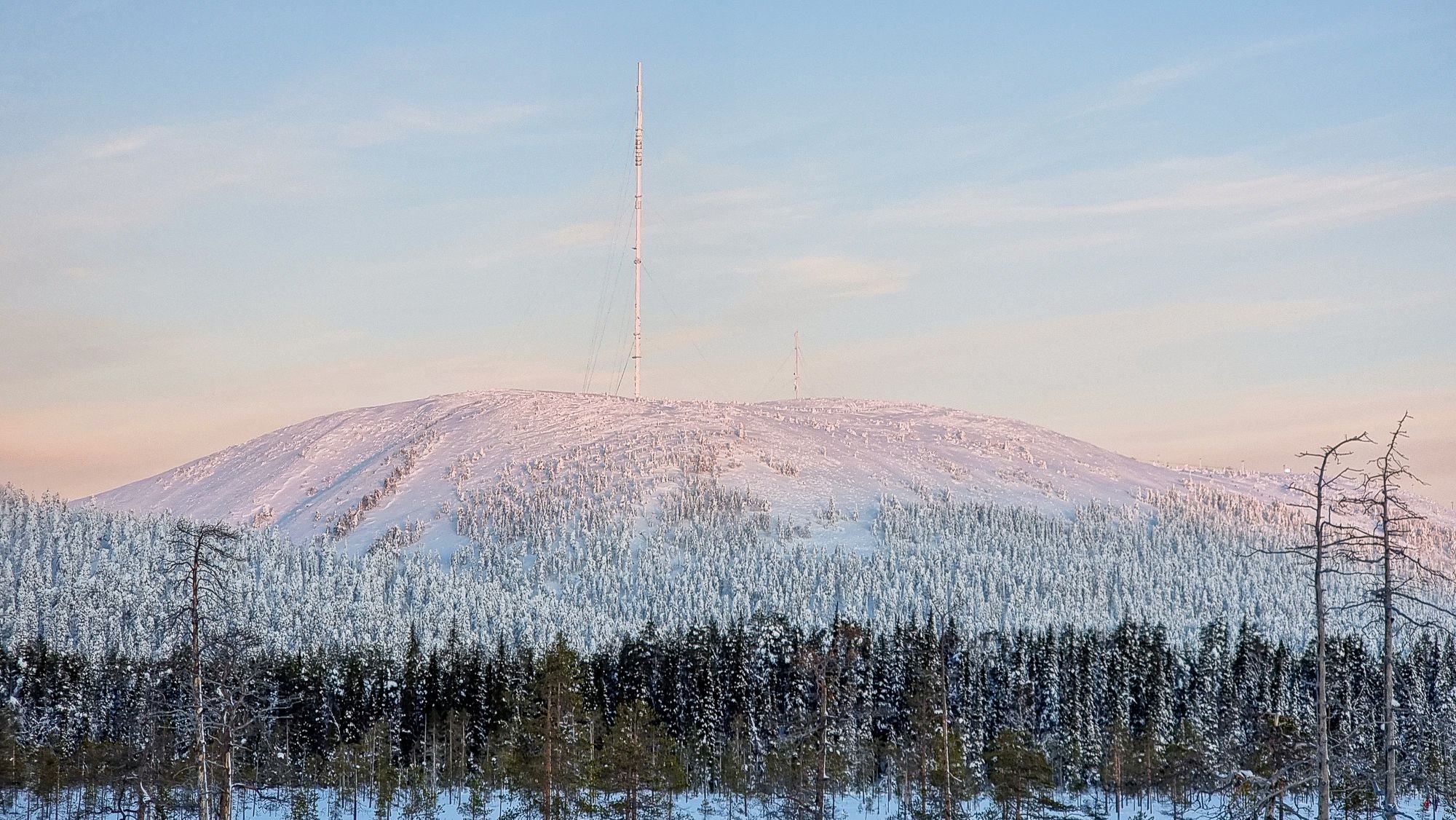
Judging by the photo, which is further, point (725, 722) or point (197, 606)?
point (725, 722)

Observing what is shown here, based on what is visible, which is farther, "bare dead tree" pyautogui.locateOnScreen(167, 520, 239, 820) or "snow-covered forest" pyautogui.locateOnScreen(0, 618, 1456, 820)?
"snow-covered forest" pyautogui.locateOnScreen(0, 618, 1456, 820)

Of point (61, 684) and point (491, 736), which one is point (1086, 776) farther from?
point (61, 684)

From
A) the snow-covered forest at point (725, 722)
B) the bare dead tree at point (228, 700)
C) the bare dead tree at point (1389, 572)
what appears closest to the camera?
the bare dead tree at point (1389, 572)

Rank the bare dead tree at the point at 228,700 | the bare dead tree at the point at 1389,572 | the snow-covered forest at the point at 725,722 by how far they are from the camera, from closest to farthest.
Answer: the bare dead tree at the point at 1389,572
the bare dead tree at the point at 228,700
the snow-covered forest at the point at 725,722

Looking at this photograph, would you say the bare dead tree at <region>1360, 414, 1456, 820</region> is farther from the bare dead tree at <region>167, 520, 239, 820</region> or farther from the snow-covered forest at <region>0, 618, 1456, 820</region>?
the snow-covered forest at <region>0, 618, 1456, 820</region>

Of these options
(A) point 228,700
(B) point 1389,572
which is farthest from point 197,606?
(B) point 1389,572

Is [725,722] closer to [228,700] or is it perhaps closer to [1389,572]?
[228,700]

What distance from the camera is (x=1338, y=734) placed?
74.7ft

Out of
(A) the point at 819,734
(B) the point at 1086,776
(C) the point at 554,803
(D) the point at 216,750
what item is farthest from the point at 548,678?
(B) the point at 1086,776

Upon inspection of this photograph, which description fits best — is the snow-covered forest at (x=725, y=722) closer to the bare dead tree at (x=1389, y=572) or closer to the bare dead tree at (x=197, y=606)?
the bare dead tree at (x=197, y=606)

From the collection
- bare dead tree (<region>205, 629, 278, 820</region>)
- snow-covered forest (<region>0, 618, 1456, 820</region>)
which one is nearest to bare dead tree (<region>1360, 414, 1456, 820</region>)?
bare dead tree (<region>205, 629, 278, 820</region>)

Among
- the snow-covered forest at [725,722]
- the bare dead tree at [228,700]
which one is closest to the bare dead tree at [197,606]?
the bare dead tree at [228,700]

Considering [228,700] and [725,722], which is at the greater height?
[228,700]

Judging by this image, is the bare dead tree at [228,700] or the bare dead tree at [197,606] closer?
the bare dead tree at [197,606]
